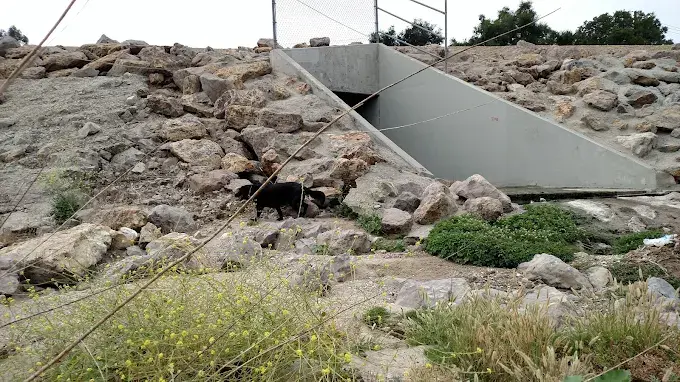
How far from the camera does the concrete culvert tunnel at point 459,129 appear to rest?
9.56m

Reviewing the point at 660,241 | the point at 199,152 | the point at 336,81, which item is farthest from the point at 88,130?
the point at 660,241

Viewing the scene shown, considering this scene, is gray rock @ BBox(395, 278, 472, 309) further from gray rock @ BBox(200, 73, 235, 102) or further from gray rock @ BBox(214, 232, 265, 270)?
gray rock @ BBox(200, 73, 235, 102)

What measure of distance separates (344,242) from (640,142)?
629 centimetres

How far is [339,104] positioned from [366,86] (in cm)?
281

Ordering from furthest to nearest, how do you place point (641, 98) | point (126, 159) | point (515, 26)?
point (515, 26) → point (641, 98) → point (126, 159)

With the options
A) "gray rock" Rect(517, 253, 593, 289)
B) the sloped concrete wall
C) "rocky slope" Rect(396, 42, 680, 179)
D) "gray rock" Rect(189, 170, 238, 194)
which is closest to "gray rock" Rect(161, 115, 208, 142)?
"gray rock" Rect(189, 170, 238, 194)

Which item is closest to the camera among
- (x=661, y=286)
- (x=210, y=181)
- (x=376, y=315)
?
(x=376, y=315)

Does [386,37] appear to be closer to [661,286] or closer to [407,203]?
[407,203]

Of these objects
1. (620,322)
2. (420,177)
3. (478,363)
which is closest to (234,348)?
(478,363)

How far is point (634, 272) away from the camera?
5.38 metres

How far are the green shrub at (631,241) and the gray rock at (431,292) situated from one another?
2733 mm

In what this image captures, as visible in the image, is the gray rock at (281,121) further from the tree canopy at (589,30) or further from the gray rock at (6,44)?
the tree canopy at (589,30)

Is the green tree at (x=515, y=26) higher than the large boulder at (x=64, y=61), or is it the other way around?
the green tree at (x=515, y=26)

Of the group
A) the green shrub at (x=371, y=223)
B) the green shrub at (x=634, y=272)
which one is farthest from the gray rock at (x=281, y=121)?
the green shrub at (x=634, y=272)
